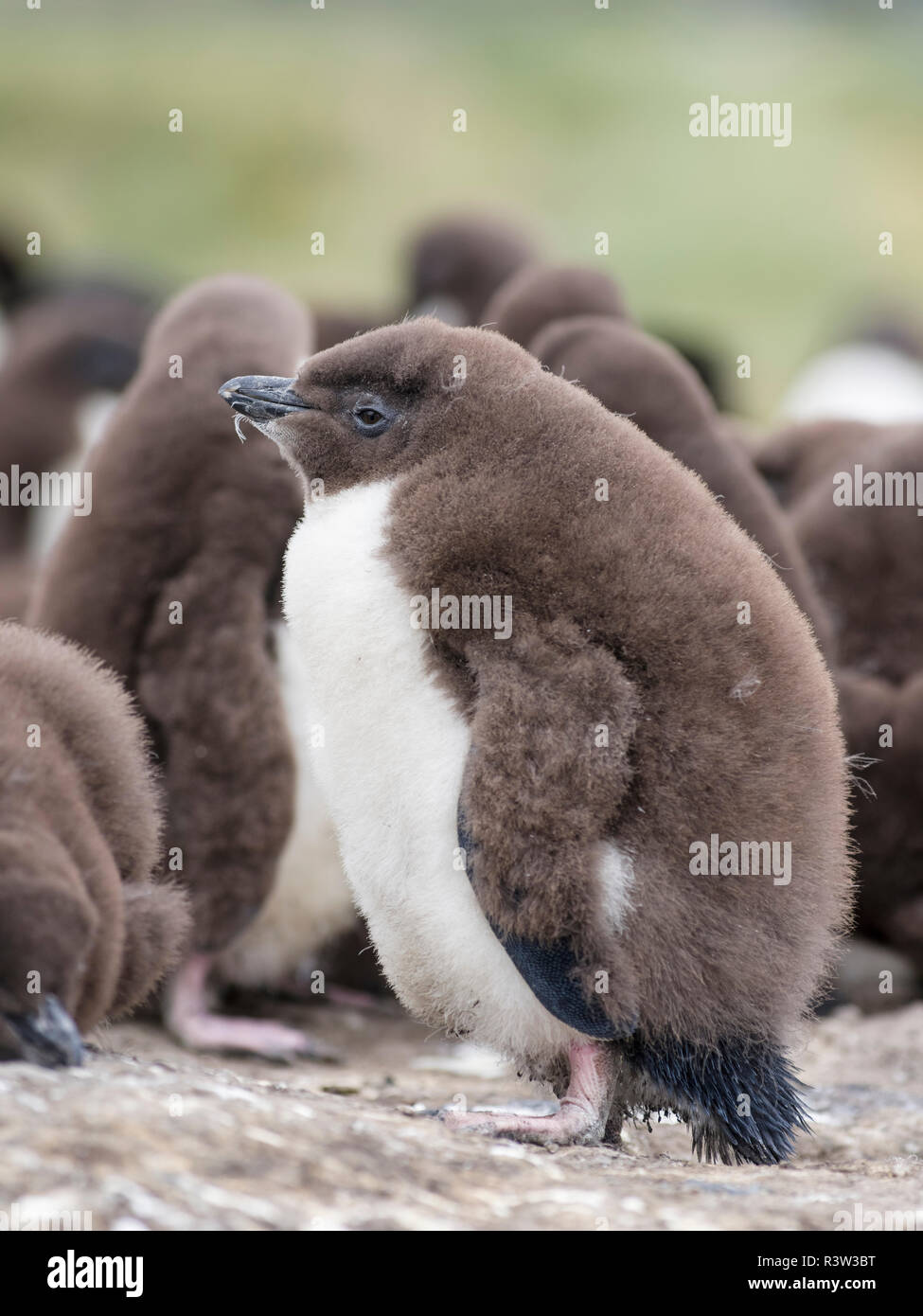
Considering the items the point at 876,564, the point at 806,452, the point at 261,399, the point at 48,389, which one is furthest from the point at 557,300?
the point at 48,389

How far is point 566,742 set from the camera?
283 centimetres

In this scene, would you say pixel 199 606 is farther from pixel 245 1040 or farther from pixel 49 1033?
pixel 49 1033

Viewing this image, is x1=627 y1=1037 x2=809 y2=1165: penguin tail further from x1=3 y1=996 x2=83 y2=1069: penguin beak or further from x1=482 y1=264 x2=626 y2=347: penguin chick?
x1=482 y1=264 x2=626 y2=347: penguin chick

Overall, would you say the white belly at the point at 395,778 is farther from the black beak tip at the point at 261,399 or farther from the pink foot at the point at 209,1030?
the pink foot at the point at 209,1030

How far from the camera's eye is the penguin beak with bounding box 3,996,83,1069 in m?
2.65

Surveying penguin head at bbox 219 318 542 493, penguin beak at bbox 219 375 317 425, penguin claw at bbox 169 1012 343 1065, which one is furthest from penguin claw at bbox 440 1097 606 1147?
penguin claw at bbox 169 1012 343 1065

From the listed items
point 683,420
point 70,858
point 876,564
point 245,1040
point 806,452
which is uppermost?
point 806,452

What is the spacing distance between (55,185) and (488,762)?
70.9 ft

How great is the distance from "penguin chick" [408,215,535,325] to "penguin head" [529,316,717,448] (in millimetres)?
4334

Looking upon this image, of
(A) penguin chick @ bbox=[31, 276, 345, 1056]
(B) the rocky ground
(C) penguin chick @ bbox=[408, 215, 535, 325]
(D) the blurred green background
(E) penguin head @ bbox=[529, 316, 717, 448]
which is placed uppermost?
(D) the blurred green background

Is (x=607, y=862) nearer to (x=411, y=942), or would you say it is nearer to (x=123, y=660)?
(x=411, y=942)

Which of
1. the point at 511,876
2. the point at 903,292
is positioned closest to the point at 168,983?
the point at 511,876

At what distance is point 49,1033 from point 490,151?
852 inches
